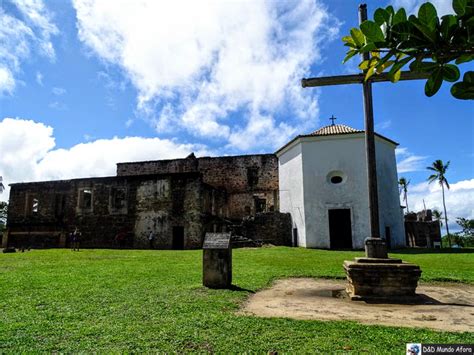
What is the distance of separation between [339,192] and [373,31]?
19.7 metres

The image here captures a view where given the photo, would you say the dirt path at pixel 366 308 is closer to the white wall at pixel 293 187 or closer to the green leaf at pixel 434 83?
the green leaf at pixel 434 83

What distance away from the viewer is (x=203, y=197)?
72.9 ft

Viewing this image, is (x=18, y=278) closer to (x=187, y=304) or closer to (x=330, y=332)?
(x=187, y=304)

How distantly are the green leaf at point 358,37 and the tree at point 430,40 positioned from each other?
0.09m

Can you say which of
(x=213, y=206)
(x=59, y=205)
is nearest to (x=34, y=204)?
(x=59, y=205)

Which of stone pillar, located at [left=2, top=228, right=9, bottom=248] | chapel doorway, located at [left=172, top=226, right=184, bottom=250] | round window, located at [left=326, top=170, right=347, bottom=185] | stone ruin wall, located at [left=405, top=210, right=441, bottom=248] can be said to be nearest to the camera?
round window, located at [left=326, top=170, right=347, bottom=185]

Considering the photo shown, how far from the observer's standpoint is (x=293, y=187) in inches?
862

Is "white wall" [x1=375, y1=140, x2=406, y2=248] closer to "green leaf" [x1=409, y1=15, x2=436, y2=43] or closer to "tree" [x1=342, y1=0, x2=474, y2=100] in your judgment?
"tree" [x1=342, y1=0, x2=474, y2=100]

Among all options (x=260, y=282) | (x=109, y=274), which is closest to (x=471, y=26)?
(x=260, y=282)

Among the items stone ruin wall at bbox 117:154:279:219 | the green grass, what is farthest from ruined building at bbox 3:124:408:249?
the green grass

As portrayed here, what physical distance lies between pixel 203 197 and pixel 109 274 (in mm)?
13885

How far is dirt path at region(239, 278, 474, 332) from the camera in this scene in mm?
4383

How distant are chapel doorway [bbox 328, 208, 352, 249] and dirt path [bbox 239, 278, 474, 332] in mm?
13096

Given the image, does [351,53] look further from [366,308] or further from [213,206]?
[213,206]
